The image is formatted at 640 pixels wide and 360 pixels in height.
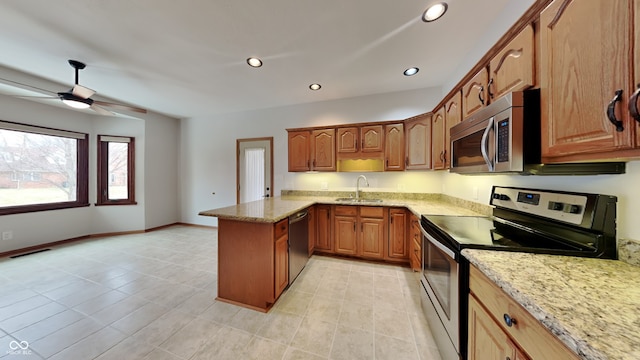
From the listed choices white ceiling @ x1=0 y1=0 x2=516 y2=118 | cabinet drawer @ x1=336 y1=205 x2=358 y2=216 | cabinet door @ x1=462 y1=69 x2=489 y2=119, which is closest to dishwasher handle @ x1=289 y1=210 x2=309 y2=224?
cabinet drawer @ x1=336 y1=205 x2=358 y2=216

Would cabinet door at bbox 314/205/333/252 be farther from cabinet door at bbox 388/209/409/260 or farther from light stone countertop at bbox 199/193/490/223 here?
cabinet door at bbox 388/209/409/260

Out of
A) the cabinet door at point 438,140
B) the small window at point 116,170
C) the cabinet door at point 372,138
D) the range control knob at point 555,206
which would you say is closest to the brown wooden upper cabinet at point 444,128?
the cabinet door at point 438,140

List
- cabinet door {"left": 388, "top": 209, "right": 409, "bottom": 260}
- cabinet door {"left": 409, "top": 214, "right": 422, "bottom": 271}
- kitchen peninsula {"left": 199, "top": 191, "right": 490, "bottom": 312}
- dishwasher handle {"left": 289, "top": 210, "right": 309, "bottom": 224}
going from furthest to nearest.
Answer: cabinet door {"left": 388, "top": 209, "right": 409, "bottom": 260} → cabinet door {"left": 409, "top": 214, "right": 422, "bottom": 271} → dishwasher handle {"left": 289, "top": 210, "right": 309, "bottom": 224} → kitchen peninsula {"left": 199, "top": 191, "right": 490, "bottom": 312}

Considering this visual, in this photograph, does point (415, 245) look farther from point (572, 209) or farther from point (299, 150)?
point (299, 150)

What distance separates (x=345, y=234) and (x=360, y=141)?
1.48 m

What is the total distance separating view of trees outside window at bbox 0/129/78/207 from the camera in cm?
319

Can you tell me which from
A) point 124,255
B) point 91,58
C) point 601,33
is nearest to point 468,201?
point 601,33

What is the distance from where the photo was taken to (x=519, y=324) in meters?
0.73

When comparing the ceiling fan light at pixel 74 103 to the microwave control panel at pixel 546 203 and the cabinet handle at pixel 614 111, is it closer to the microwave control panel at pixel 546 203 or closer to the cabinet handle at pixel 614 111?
the cabinet handle at pixel 614 111

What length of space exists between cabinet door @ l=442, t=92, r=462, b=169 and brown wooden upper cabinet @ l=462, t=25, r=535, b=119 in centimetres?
22

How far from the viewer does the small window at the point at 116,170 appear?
4.14 metres

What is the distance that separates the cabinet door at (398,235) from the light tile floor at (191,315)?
19 cm

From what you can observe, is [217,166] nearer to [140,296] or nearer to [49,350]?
[140,296]

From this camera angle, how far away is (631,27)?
66 cm
